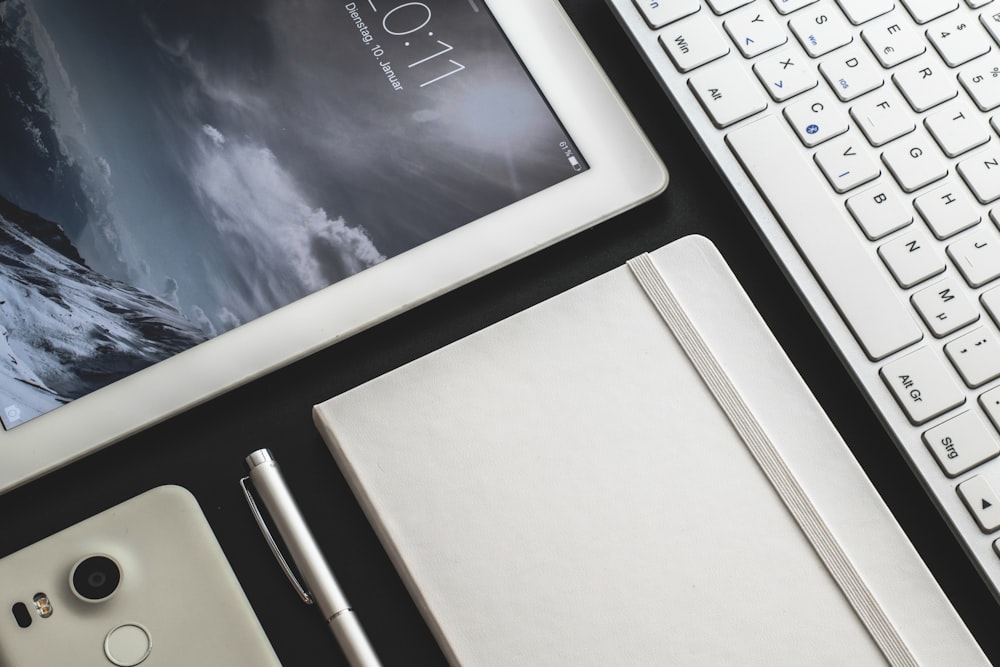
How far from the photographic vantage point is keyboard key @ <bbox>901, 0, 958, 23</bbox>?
1.69ft

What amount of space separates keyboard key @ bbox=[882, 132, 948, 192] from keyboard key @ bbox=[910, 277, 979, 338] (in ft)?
0.18

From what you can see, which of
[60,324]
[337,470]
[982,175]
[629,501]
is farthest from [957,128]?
[60,324]

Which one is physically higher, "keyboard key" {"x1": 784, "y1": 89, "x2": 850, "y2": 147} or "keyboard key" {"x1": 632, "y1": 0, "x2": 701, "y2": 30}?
"keyboard key" {"x1": 632, "y1": 0, "x2": 701, "y2": 30}

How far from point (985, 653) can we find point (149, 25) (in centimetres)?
55

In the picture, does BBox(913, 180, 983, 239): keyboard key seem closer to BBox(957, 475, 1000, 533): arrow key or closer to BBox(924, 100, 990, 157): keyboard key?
BBox(924, 100, 990, 157): keyboard key

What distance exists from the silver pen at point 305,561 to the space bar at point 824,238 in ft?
0.95

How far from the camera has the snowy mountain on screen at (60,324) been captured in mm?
457

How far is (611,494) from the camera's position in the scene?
0.44 meters

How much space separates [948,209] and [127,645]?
1.51 ft

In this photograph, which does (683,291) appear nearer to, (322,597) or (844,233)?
(844,233)

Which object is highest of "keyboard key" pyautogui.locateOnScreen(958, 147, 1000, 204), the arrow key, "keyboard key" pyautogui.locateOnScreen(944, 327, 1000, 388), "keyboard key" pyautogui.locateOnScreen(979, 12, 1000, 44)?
"keyboard key" pyautogui.locateOnScreen(979, 12, 1000, 44)

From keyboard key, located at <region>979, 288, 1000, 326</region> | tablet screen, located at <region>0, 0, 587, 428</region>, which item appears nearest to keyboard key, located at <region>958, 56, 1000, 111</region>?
keyboard key, located at <region>979, 288, 1000, 326</region>

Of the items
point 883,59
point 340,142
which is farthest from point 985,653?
point 340,142

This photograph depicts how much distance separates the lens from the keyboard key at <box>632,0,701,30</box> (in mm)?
511
